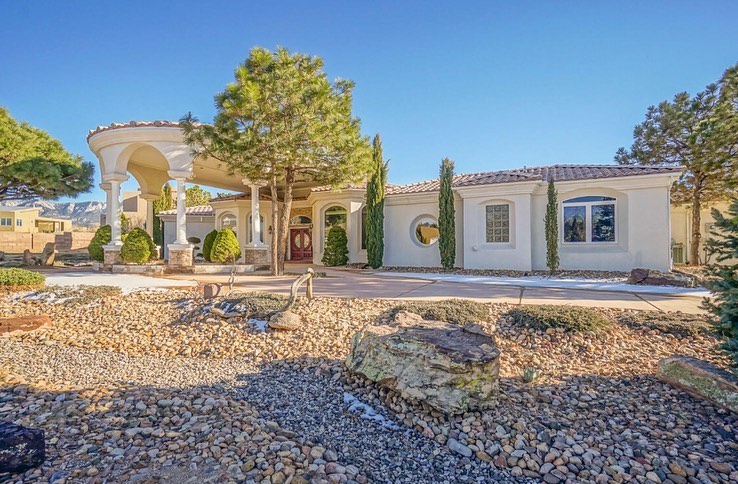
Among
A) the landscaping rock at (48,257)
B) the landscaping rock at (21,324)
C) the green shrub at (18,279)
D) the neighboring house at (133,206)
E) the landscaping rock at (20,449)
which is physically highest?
the neighboring house at (133,206)

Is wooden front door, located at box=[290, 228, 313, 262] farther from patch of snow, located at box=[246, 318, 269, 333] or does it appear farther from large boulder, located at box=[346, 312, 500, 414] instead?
large boulder, located at box=[346, 312, 500, 414]

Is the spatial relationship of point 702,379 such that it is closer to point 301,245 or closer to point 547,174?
point 547,174

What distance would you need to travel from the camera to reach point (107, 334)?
6.55m

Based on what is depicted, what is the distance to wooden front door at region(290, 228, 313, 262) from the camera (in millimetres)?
21188

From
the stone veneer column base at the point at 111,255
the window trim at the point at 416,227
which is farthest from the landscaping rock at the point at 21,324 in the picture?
the window trim at the point at 416,227

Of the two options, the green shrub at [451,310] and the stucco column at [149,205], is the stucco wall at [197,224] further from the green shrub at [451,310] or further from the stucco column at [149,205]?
the green shrub at [451,310]

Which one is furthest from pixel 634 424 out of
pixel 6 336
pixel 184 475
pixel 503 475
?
pixel 6 336

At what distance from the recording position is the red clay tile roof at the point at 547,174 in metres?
13.4

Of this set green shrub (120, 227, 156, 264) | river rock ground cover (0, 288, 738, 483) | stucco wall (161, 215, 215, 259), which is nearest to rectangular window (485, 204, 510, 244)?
river rock ground cover (0, 288, 738, 483)

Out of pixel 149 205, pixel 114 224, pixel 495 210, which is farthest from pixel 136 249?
pixel 495 210

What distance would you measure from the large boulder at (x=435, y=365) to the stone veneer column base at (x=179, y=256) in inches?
437

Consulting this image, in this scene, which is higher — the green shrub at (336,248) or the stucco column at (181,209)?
the stucco column at (181,209)

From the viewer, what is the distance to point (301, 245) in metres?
21.4

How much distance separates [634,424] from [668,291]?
23.8 ft
